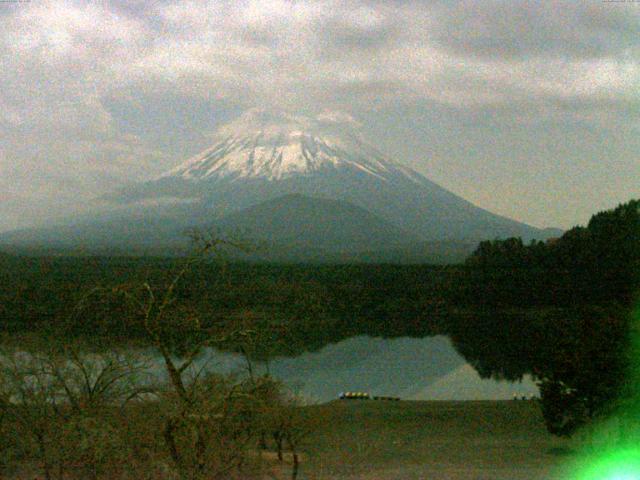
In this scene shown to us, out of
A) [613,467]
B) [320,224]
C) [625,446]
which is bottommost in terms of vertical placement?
[613,467]

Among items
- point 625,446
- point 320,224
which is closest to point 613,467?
point 625,446

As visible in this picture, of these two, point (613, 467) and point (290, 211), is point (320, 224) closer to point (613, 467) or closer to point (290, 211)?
point (290, 211)

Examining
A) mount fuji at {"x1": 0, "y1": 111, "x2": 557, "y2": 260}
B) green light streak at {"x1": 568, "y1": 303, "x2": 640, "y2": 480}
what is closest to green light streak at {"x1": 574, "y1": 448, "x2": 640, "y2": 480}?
green light streak at {"x1": 568, "y1": 303, "x2": 640, "y2": 480}

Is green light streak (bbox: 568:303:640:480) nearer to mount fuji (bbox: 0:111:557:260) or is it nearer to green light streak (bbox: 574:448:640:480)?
green light streak (bbox: 574:448:640:480)

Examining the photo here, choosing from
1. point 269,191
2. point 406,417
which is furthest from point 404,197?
point 406,417

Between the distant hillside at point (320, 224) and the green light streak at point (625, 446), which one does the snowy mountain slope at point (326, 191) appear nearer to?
the distant hillside at point (320, 224)

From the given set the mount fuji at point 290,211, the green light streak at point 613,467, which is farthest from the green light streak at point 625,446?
the mount fuji at point 290,211

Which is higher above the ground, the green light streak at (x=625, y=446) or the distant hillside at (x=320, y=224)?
the distant hillside at (x=320, y=224)

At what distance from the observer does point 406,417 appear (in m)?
17.0

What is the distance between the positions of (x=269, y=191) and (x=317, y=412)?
178399 mm

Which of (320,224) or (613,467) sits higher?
(320,224)

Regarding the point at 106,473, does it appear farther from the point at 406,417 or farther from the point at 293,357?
the point at 293,357

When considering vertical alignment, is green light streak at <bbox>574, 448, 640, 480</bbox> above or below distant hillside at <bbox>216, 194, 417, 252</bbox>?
below

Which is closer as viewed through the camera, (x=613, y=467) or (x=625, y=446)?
(x=613, y=467)
